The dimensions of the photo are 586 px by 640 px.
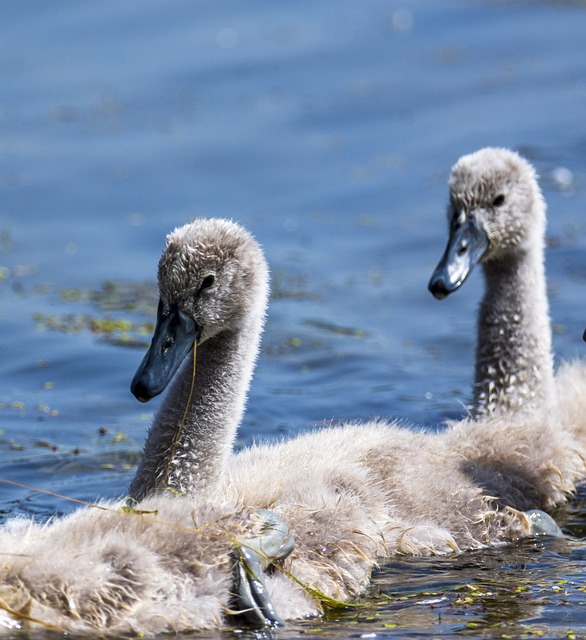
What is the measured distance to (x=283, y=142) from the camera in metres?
15.3

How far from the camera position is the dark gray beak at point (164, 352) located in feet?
23.2

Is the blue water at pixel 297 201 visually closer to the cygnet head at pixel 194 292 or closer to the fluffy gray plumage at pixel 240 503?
the fluffy gray plumage at pixel 240 503

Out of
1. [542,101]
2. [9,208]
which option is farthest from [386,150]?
[9,208]

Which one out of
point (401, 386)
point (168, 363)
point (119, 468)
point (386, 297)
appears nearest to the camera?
point (168, 363)

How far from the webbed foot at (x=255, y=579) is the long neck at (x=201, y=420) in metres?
0.72

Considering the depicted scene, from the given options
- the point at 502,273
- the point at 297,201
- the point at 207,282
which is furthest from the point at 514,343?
the point at 297,201

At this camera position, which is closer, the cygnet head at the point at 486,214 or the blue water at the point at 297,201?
the blue water at the point at 297,201

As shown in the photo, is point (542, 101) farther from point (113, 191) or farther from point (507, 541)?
point (507, 541)

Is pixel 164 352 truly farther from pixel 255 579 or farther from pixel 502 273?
pixel 502 273

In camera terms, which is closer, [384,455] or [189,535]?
[189,535]

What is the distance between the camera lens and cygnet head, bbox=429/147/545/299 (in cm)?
918

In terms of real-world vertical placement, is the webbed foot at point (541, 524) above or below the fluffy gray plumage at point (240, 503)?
below

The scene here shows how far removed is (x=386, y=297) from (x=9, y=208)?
412 cm

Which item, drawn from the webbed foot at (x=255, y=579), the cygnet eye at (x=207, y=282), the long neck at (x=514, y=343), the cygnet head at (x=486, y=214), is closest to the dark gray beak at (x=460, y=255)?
the cygnet head at (x=486, y=214)
